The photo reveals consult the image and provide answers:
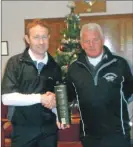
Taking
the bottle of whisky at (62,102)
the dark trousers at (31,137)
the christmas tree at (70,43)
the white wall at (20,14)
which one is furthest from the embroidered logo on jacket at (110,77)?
the white wall at (20,14)

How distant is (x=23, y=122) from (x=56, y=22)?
354 centimetres

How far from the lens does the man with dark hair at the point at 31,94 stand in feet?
5.26

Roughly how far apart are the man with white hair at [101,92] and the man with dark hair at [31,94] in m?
0.18

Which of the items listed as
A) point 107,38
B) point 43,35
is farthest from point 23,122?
point 107,38

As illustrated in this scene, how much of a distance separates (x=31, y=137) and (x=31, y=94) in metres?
0.24

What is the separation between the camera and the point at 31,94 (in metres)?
1.60

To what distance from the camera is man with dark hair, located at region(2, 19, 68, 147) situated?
5.26 ft

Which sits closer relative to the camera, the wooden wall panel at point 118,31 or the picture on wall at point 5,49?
the wooden wall panel at point 118,31

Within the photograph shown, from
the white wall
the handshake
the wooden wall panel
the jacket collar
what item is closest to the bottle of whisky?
the handshake

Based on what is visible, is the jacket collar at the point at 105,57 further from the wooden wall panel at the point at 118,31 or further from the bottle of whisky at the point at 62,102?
the wooden wall panel at the point at 118,31

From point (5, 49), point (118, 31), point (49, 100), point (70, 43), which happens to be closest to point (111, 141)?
point (49, 100)

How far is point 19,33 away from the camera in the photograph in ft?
16.8

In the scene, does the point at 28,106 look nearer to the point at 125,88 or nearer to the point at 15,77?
the point at 15,77

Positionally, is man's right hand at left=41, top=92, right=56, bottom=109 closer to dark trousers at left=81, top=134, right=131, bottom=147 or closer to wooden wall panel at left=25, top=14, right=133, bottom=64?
dark trousers at left=81, top=134, right=131, bottom=147
